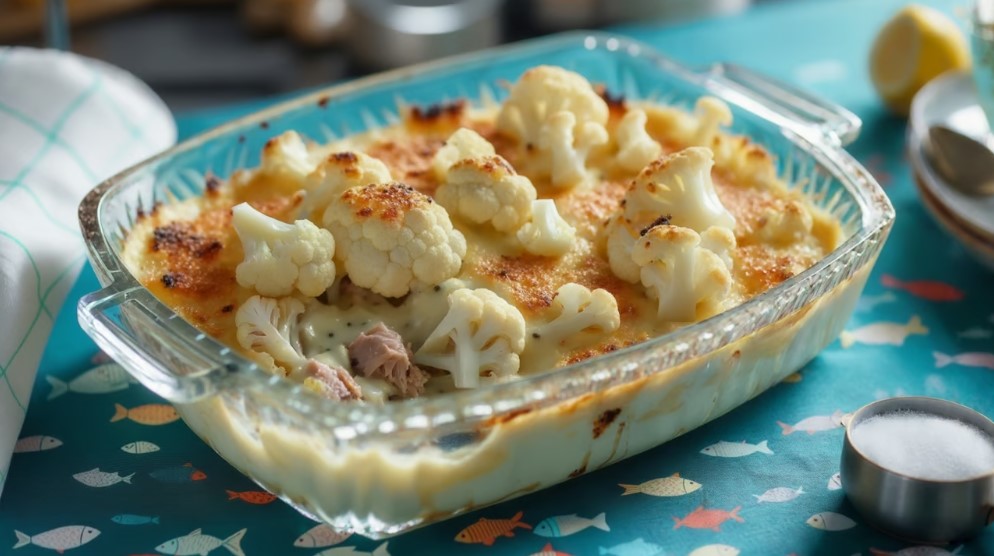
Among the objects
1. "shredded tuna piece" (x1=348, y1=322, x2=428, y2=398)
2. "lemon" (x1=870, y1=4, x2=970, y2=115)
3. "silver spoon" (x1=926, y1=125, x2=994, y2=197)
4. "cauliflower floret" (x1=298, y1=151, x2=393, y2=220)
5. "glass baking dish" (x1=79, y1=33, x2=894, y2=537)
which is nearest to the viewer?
"glass baking dish" (x1=79, y1=33, x2=894, y2=537)

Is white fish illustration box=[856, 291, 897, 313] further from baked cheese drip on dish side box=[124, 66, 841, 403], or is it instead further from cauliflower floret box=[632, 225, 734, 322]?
cauliflower floret box=[632, 225, 734, 322]

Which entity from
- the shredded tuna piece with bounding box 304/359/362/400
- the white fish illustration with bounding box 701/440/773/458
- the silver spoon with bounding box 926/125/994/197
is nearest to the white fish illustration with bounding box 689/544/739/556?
the white fish illustration with bounding box 701/440/773/458

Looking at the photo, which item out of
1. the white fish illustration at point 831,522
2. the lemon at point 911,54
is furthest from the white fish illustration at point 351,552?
the lemon at point 911,54

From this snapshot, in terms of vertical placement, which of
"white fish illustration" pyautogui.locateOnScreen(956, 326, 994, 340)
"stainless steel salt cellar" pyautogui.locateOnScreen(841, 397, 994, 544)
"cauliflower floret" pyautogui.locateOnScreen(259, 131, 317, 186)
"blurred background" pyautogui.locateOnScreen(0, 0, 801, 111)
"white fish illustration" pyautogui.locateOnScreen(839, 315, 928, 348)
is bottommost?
"blurred background" pyautogui.locateOnScreen(0, 0, 801, 111)

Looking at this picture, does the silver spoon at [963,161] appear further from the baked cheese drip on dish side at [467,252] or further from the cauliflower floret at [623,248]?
the cauliflower floret at [623,248]

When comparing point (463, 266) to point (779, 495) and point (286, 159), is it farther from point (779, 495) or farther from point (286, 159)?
point (779, 495)

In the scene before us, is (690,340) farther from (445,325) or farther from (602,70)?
(602,70)
